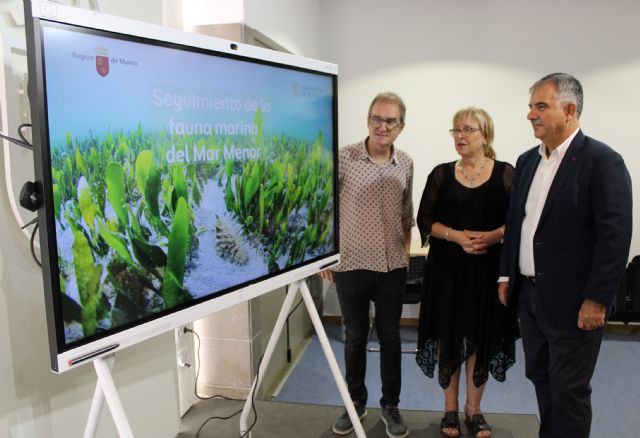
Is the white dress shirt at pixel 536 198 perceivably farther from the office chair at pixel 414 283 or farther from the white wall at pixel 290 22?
the office chair at pixel 414 283

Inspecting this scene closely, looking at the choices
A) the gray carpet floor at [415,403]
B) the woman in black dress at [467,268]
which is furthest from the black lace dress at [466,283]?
the gray carpet floor at [415,403]

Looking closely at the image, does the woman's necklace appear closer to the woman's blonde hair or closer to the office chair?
the woman's blonde hair

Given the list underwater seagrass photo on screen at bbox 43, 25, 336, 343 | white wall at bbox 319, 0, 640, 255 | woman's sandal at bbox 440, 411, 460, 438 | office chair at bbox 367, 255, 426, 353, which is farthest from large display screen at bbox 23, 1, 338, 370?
white wall at bbox 319, 0, 640, 255

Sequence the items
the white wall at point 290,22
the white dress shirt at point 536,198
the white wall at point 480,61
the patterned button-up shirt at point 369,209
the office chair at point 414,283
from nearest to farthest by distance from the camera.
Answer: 1. the white dress shirt at point 536,198
2. the patterned button-up shirt at point 369,209
3. the white wall at point 290,22
4. the office chair at point 414,283
5. the white wall at point 480,61

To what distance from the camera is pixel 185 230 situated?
1510 millimetres

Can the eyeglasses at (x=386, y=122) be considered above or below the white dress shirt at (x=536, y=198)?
above

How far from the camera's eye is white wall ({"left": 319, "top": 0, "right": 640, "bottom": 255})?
408 centimetres

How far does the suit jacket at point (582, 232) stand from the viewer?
1799 mm

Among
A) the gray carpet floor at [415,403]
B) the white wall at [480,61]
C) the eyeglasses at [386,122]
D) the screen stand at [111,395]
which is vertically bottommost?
the gray carpet floor at [415,403]

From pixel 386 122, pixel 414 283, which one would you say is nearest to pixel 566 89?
pixel 386 122

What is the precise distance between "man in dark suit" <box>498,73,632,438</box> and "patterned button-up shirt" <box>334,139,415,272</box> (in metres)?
0.51

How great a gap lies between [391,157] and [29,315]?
5.00 ft

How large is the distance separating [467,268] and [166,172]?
1393mm

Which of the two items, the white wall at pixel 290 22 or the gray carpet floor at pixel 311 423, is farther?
the white wall at pixel 290 22
